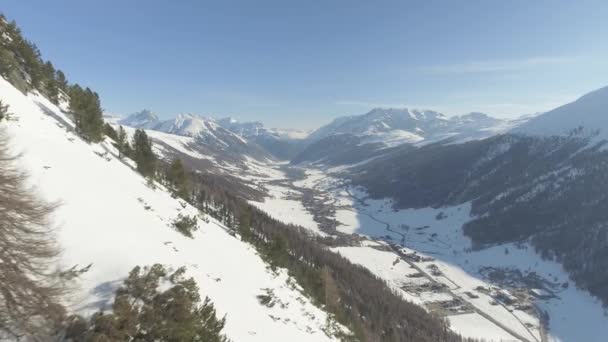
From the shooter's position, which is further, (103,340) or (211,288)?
(211,288)

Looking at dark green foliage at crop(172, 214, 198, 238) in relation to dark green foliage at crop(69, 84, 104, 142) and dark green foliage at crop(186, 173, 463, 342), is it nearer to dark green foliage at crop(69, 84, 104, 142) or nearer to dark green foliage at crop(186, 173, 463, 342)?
dark green foliage at crop(69, 84, 104, 142)

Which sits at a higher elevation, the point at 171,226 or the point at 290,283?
the point at 171,226

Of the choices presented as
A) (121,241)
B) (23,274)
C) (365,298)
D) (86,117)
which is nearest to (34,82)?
(86,117)

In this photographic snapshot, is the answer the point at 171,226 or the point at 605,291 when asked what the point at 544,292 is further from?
the point at 171,226

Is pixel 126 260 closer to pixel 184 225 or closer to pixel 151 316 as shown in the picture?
pixel 151 316

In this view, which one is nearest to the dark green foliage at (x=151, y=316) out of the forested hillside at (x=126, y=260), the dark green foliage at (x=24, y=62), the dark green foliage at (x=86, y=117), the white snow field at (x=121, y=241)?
the forested hillside at (x=126, y=260)

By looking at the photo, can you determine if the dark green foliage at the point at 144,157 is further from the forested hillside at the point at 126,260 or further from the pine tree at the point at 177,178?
the pine tree at the point at 177,178

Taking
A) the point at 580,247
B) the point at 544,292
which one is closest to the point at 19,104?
the point at 544,292
